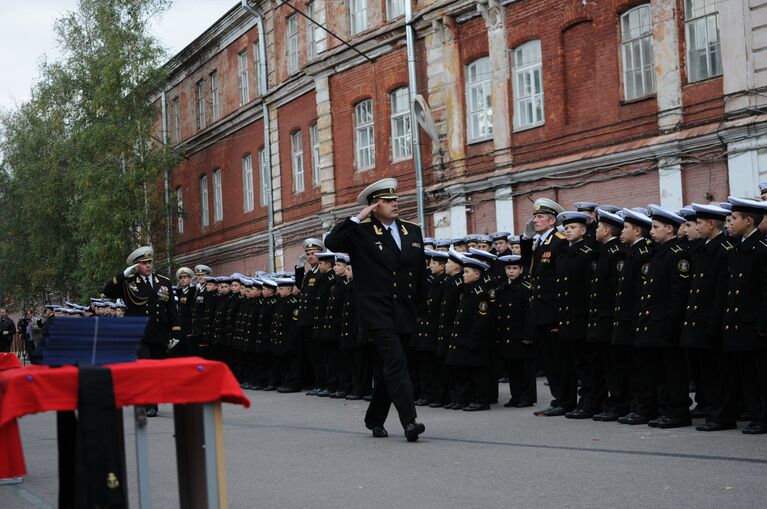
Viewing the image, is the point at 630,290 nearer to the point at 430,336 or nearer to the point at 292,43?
the point at 430,336

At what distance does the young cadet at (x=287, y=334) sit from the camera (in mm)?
19531

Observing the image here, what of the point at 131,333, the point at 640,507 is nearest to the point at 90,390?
the point at 131,333

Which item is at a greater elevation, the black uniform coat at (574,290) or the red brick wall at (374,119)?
the red brick wall at (374,119)

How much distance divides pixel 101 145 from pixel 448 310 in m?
27.4

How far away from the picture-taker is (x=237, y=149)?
134ft

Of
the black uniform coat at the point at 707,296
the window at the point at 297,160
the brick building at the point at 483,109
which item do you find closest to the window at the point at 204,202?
the brick building at the point at 483,109

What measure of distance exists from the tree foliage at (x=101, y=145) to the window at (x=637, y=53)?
21130mm

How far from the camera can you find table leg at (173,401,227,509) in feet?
19.6

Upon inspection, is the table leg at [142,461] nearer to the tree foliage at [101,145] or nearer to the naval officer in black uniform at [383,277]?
the naval officer in black uniform at [383,277]

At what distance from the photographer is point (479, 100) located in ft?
86.6

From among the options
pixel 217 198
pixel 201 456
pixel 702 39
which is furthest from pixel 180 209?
pixel 201 456

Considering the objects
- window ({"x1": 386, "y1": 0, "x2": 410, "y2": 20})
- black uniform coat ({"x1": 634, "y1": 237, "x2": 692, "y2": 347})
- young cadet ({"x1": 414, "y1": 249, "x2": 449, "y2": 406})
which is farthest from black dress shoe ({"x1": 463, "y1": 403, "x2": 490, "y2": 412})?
window ({"x1": 386, "y1": 0, "x2": 410, "y2": 20})

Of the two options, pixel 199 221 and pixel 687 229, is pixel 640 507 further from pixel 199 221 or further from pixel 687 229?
pixel 199 221

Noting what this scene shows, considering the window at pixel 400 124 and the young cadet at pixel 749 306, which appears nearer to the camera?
the young cadet at pixel 749 306
